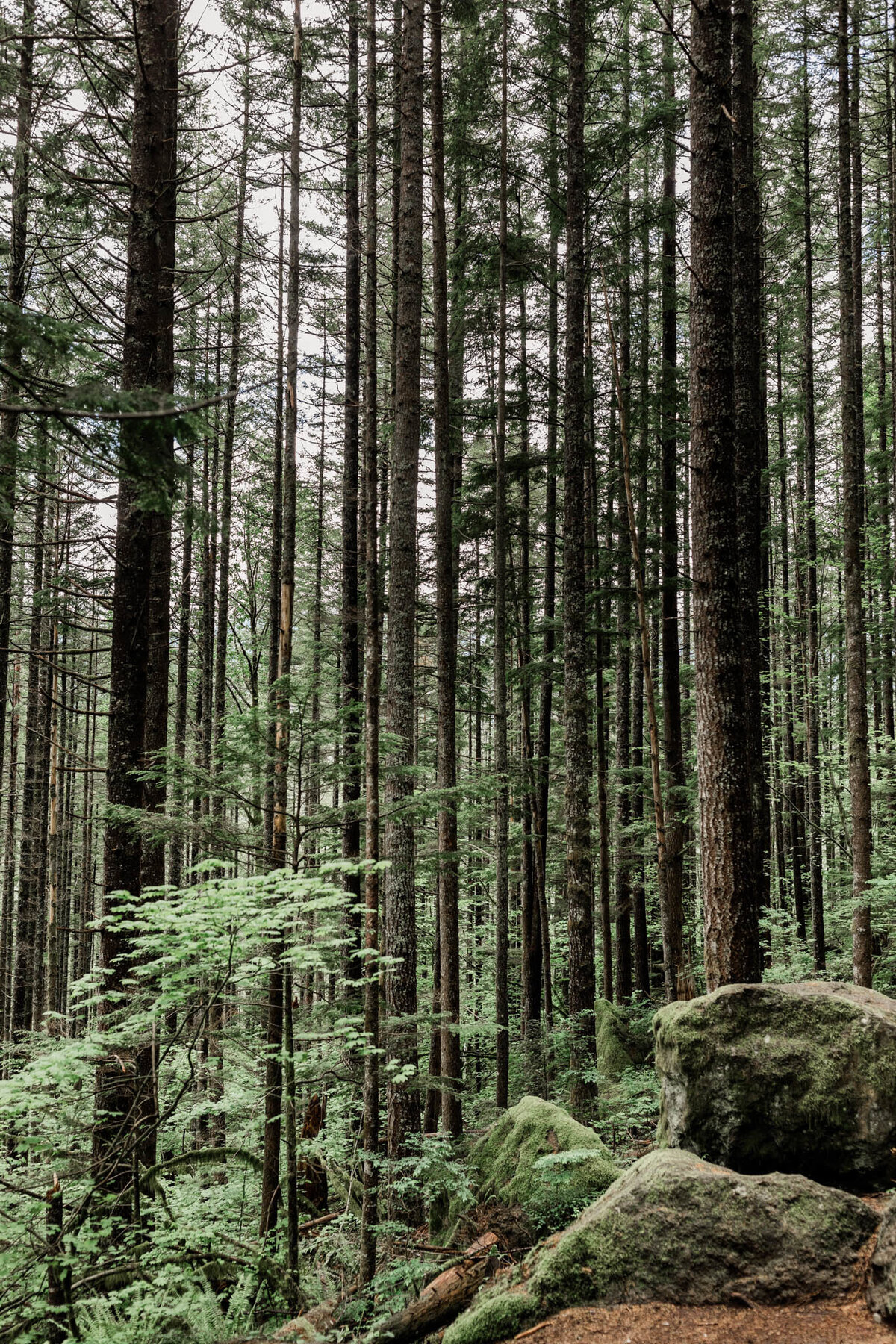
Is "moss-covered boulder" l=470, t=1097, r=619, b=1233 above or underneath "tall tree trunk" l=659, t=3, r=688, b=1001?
→ underneath

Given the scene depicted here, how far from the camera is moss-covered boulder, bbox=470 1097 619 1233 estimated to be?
5785 millimetres

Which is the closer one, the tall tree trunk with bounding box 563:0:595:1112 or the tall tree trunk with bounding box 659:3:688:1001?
the tall tree trunk with bounding box 563:0:595:1112

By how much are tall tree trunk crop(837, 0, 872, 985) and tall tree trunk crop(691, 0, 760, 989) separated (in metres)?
6.08

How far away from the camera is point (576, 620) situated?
9.88m

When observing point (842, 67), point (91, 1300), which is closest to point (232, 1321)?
point (91, 1300)

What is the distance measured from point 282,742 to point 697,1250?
13.4ft

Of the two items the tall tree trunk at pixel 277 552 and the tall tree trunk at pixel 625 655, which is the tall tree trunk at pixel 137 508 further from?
the tall tree trunk at pixel 625 655

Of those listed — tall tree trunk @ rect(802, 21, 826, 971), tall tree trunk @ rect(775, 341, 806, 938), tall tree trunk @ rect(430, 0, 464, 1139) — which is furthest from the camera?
tall tree trunk @ rect(775, 341, 806, 938)

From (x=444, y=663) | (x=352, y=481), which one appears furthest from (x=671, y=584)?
(x=352, y=481)

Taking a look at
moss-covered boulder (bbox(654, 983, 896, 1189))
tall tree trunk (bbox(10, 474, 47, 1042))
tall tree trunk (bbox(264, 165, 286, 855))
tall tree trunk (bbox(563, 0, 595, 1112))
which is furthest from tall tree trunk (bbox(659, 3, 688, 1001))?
tall tree trunk (bbox(10, 474, 47, 1042))

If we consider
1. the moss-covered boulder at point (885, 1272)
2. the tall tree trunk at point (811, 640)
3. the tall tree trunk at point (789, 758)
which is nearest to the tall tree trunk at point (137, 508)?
the moss-covered boulder at point (885, 1272)

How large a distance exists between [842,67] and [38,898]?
22694mm

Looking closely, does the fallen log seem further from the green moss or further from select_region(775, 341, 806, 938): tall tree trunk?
select_region(775, 341, 806, 938): tall tree trunk

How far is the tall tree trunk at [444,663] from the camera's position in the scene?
29.0ft
